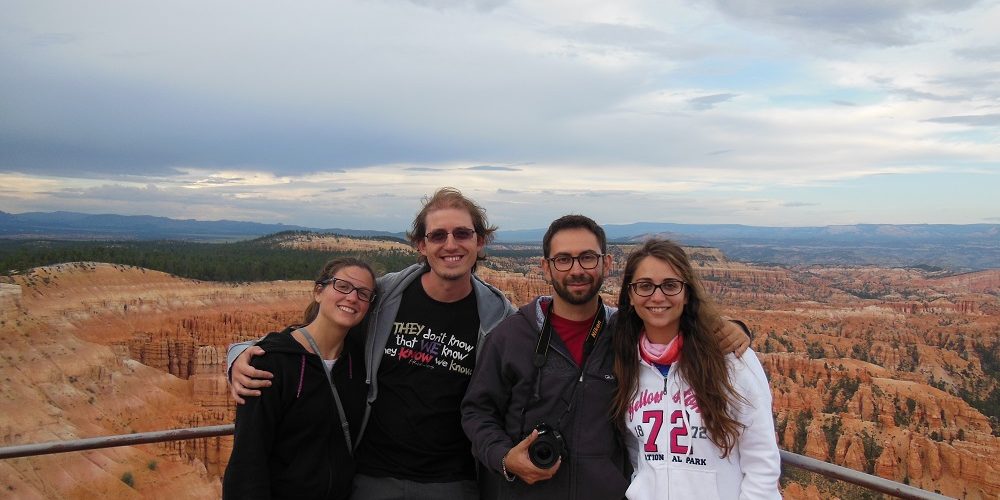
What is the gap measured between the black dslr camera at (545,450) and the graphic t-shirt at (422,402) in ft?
2.42

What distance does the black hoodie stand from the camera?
2.92 m

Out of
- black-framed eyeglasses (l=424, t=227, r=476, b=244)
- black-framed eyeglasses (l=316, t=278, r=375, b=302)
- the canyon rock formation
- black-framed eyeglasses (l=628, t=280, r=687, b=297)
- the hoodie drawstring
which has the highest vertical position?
black-framed eyeglasses (l=424, t=227, r=476, b=244)

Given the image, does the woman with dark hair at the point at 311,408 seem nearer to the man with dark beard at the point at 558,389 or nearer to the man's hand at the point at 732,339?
the man with dark beard at the point at 558,389

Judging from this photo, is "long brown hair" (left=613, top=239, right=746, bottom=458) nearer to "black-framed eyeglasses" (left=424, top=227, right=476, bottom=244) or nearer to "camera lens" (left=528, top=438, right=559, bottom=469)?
"camera lens" (left=528, top=438, right=559, bottom=469)

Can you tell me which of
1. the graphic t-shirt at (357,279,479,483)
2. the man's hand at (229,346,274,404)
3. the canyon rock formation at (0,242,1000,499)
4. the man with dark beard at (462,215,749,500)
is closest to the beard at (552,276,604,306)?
the man with dark beard at (462,215,749,500)

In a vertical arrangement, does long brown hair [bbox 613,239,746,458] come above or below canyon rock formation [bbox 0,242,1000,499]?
above

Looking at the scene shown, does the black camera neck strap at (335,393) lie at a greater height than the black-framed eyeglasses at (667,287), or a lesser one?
lesser

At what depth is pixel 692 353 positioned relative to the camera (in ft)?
9.16

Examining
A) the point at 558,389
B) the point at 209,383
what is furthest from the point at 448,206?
the point at 209,383

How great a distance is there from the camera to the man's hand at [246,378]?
290 cm

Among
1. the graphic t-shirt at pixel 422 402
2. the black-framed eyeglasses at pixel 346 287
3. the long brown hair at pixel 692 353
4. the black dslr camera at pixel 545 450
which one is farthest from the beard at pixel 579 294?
the black-framed eyeglasses at pixel 346 287

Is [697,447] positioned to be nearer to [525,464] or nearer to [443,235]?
[525,464]

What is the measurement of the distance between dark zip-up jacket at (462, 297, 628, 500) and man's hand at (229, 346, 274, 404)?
36.4 inches

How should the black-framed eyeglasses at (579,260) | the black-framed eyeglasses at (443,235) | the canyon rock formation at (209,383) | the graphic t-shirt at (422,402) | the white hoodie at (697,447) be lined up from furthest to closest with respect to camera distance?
the canyon rock formation at (209,383)
the black-framed eyeglasses at (443,235)
the graphic t-shirt at (422,402)
the black-framed eyeglasses at (579,260)
the white hoodie at (697,447)
